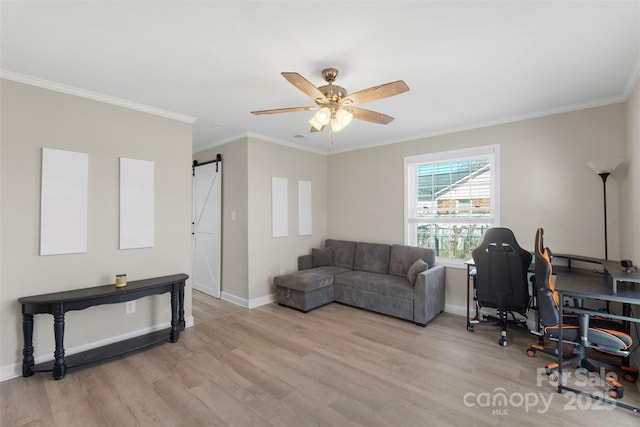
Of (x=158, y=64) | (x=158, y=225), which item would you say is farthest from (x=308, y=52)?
(x=158, y=225)

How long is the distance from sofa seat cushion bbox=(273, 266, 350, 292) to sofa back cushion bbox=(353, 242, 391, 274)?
43 centimetres

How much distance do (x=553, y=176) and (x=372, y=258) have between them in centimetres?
257

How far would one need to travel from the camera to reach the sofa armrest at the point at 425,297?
11.9ft

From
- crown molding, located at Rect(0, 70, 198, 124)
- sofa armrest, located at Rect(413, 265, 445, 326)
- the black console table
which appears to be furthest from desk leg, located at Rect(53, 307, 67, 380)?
sofa armrest, located at Rect(413, 265, 445, 326)

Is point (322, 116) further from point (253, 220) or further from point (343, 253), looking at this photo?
point (343, 253)

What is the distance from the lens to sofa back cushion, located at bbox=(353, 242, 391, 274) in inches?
182

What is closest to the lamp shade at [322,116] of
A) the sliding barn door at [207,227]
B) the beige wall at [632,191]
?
the beige wall at [632,191]

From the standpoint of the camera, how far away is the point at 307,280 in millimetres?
4191

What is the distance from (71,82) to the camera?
2.71 m

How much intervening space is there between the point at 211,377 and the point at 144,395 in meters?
0.50

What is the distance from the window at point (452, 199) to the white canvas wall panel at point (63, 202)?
4.08 m

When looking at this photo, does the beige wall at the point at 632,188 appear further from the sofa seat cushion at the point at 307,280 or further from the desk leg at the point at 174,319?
the desk leg at the point at 174,319

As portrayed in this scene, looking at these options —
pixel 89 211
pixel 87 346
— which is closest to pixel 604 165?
pixel 89 211

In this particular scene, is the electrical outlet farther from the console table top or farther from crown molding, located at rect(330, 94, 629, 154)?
crown molding, located at rect(330, 94, 629, 154)
